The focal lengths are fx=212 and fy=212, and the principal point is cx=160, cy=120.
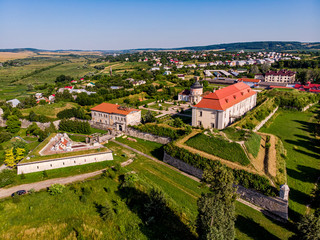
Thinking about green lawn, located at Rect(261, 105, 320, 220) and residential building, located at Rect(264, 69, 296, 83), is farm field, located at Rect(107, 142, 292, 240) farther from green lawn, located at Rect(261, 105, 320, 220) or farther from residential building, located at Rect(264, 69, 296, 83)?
residential building, located at Rect(264, 69, 296, 83)

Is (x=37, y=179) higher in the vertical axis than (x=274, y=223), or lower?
higher

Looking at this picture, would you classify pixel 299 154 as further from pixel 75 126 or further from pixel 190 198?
pixel 75 126

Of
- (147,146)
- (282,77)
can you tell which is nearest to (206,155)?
(147,146)

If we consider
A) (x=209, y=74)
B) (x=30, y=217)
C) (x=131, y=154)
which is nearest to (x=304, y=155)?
(x=131, y=154)

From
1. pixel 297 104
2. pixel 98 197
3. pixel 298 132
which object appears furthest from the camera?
pixel 297 104

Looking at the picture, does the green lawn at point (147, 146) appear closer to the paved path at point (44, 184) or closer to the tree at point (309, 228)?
the paved path at point (44, 184)

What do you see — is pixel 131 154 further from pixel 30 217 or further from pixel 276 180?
pixel 276 180
